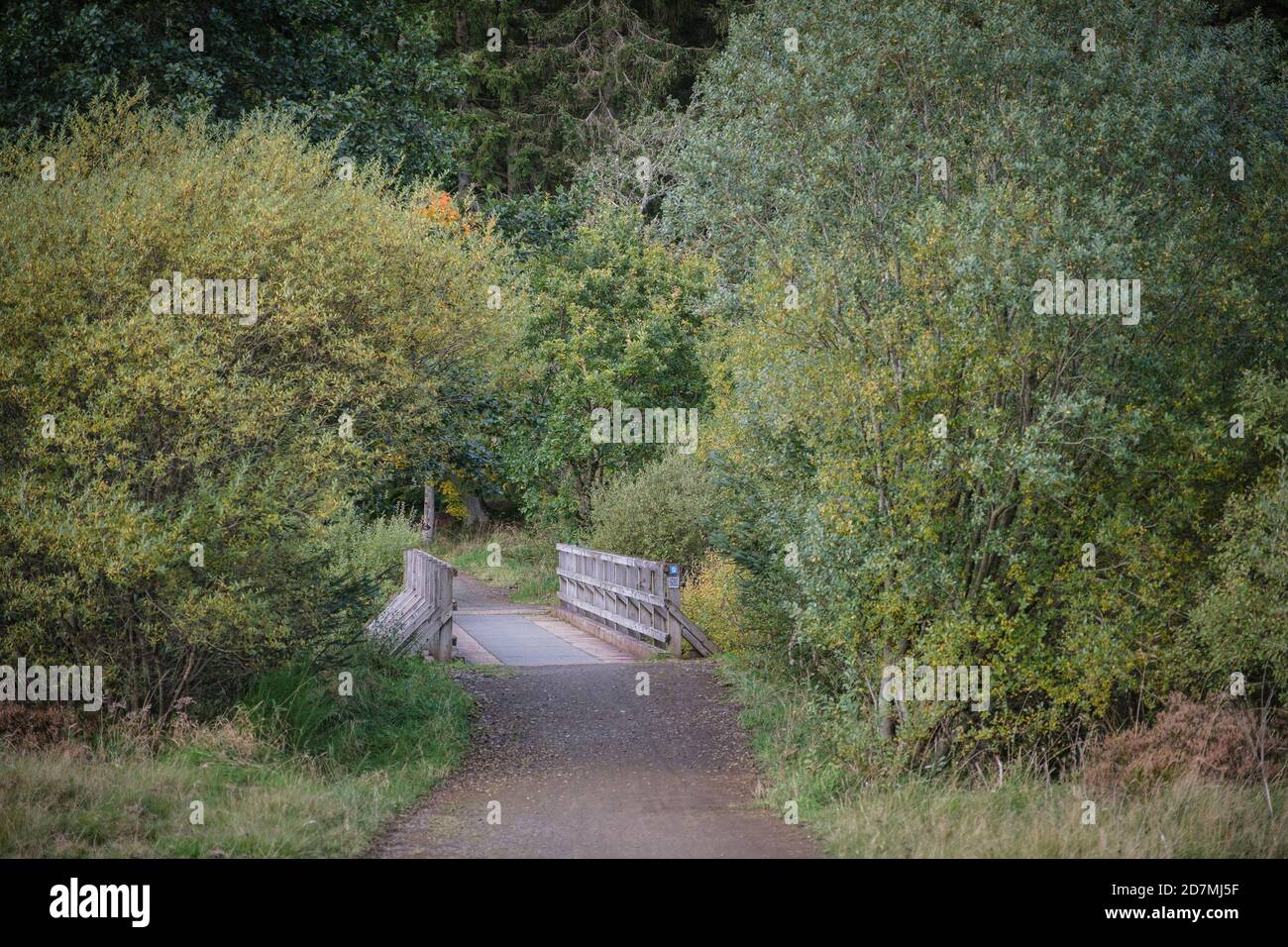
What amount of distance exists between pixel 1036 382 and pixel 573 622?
13424mm

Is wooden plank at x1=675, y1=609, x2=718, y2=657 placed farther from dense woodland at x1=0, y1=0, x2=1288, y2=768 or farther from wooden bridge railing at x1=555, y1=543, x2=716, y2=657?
dense woodland at x1=0, y1=0, x2=1288, y2=768

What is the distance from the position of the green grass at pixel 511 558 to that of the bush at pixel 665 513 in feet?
15.5

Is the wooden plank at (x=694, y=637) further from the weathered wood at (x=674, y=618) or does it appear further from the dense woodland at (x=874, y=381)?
the dense woodland at (x=874, y=381)

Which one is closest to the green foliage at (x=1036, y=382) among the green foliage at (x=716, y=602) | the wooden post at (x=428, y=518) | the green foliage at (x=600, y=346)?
the green foliage at (x=716, y=602)

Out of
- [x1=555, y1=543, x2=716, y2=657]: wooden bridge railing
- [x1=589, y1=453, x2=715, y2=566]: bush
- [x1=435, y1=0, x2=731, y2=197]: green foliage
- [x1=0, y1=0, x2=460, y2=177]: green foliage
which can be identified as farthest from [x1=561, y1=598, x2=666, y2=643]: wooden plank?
[x1=435, y1=0, x2=731, y2=197]: green foliage

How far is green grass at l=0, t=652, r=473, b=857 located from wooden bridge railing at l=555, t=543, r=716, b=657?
5194 millimetres

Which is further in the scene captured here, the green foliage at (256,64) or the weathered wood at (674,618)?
the weathered wood at (674,618)

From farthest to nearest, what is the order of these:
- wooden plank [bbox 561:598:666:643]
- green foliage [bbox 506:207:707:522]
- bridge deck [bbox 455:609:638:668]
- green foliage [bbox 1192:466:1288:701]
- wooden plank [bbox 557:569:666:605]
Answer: green foliage [bbox 506:207:707:522] < wooden plank [bbox 561:598:666:643] < wooden plank [bbox 557:569:666:605] < bridge deck [bbox 455:609:638:668] < green foliage [bbox 1192:466:1288:701]

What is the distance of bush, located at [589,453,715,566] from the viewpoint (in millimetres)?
19047

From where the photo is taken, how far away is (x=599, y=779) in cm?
1014

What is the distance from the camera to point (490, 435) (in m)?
17.7

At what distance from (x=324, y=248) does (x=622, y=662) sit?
287 inches

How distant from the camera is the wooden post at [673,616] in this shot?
53.9 ft

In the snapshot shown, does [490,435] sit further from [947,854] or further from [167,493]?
[947,854]
